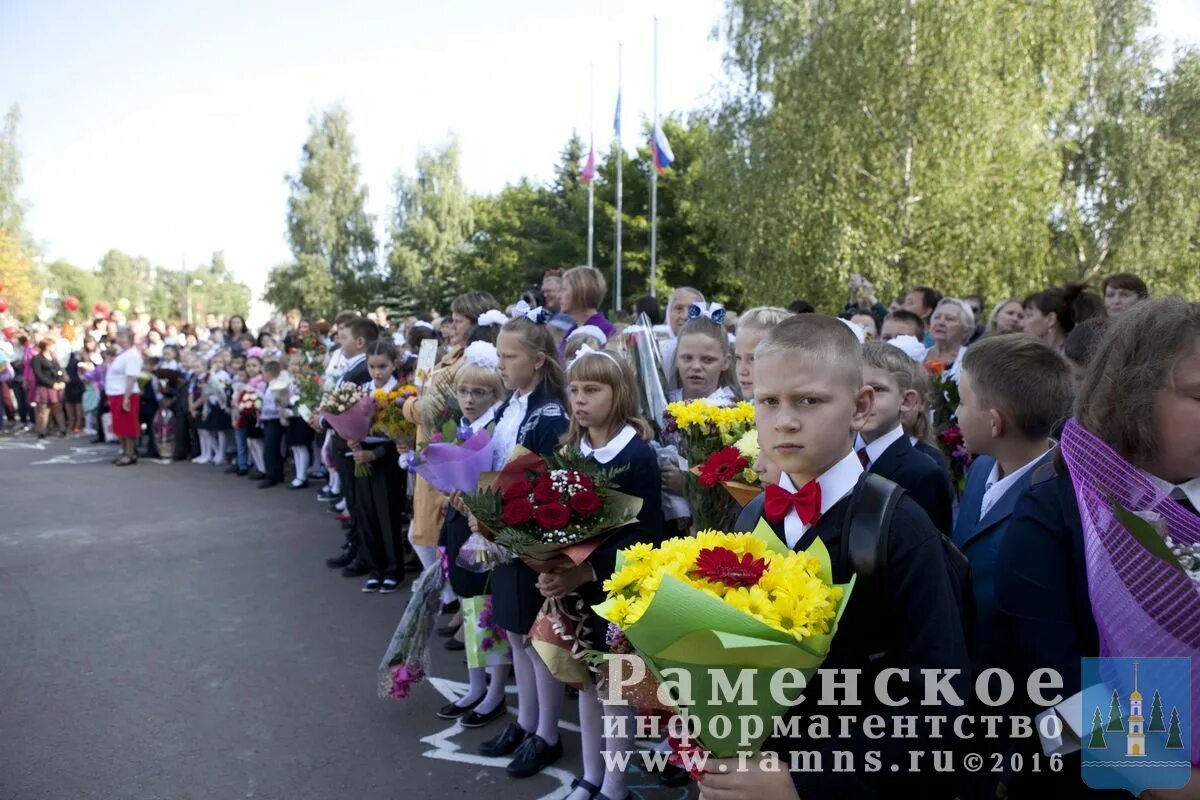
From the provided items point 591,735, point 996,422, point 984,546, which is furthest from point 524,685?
point 996,422

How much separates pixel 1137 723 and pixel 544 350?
3655 millimetres

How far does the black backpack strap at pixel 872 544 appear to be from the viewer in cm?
191

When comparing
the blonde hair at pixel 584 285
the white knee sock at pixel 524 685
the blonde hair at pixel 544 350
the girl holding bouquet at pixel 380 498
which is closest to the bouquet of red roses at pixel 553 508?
the white knee sock at pixel 524 685

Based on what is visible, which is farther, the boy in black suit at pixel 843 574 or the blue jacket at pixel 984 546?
the blue jacket at pixel 984 546

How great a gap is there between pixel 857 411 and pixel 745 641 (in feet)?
2.62

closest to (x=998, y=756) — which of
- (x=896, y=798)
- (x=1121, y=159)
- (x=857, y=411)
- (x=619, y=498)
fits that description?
(x=896, y=798)

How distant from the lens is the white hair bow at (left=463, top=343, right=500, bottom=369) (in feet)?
18.6

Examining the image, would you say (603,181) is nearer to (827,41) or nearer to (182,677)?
(827,41)

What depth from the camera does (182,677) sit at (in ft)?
17.9

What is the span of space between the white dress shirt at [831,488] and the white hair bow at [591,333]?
3913 millimetres

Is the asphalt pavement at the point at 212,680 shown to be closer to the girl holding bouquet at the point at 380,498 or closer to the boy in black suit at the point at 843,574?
the girl holding bouquet at the point at 380,498

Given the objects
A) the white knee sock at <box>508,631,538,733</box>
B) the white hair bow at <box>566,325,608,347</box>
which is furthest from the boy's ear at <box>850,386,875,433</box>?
the white hair bow at <box>566,325,608,347</box>

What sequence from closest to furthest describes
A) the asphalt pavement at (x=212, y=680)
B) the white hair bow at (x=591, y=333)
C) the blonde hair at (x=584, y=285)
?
the asphalt pavement at (x=212, y=680) → the white hair bow at (x=591, y=333) → the blonde hair at (x=584, y=285)

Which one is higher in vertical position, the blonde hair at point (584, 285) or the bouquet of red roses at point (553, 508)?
the blonde hair at point (584, 285)
